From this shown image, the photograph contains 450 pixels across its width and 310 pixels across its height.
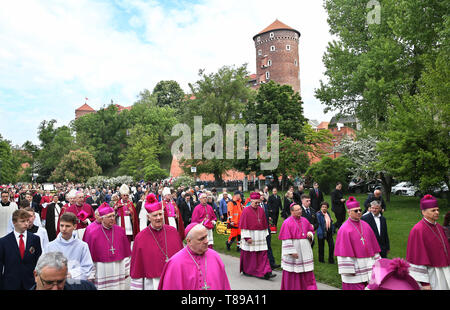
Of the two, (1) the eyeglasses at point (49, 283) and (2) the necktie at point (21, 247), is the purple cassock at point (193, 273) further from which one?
(2) the necktie at point (21, 247)

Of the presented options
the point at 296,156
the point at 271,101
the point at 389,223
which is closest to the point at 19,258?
the point at 389,223

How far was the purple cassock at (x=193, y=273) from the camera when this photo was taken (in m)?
3.32

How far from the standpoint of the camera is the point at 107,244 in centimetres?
556

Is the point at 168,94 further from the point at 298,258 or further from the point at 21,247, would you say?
the point at 21,247

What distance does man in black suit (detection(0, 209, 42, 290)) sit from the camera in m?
4.56

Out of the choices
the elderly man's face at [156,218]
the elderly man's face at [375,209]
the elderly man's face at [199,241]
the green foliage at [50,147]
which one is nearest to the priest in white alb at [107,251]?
the elderly man's face at [156,218]

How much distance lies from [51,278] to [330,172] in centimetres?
2743

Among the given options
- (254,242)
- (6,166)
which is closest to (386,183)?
(254,242)

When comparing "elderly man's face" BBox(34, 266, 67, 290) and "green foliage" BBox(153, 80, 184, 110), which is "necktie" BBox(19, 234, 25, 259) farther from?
"green foliage" BBox(153, 80, 184, 110)

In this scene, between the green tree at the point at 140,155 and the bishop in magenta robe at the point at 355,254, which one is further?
the green tree at the point at 140,155

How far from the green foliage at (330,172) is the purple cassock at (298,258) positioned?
22.4m

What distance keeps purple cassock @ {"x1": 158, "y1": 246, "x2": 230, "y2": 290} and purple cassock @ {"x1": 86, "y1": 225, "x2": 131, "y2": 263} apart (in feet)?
8.12

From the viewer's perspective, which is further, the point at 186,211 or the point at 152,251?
the point at 186,211

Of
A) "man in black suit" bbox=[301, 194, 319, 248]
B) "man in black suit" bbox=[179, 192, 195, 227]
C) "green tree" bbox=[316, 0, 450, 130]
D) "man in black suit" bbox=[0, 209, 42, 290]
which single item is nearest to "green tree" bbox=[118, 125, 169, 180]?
"green tree" bbox=[316, 0, 450, 130]
